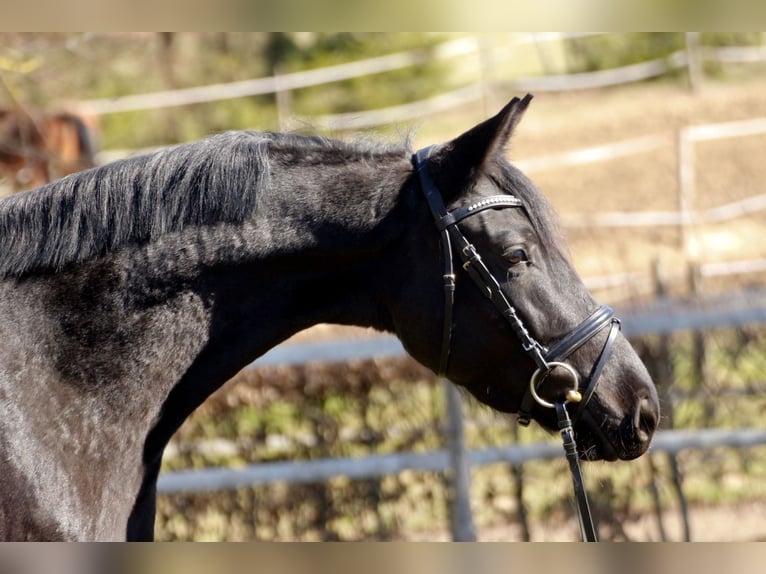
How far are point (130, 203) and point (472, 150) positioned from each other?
41.6 inches

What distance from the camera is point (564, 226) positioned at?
39.8 ft

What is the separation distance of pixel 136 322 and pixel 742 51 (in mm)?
17657

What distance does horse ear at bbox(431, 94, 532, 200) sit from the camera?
2.75 metres

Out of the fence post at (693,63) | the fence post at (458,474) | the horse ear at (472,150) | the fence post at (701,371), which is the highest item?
the fence post at (693,63)

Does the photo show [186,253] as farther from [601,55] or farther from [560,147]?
[601,55]

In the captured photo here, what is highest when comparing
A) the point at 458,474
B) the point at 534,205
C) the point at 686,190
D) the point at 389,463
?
the point at 686,190

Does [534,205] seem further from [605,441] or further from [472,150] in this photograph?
[605,441]

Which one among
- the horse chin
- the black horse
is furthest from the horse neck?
the horse chin

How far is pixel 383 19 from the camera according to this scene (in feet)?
Result: 5.97

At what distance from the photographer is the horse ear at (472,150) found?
275 centimetres

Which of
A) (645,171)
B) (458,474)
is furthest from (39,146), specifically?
(645,171)

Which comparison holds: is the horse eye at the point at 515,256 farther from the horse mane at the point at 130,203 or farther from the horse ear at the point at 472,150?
the horse mane at the point at 130,203

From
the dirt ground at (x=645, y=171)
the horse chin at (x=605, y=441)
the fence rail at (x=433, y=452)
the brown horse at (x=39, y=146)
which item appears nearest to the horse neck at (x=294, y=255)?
the horse chin at (x=605, y=441)

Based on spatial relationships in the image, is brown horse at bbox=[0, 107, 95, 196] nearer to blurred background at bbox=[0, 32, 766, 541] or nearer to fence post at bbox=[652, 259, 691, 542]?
blurred background at bbox=[0, 32, 766, 541]
